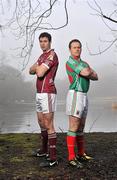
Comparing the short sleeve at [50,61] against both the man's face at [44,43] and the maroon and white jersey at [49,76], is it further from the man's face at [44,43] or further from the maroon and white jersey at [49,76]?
the man's face at [44,43]

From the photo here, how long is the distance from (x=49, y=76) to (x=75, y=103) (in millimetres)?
543

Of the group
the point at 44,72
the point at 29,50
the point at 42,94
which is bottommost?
the point at 42,94

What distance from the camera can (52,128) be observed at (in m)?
5.00

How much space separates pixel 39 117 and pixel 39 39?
1153 millimetres

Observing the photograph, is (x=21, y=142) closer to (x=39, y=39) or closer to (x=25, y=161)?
(x=25, y=161)

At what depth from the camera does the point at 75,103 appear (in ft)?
15.8

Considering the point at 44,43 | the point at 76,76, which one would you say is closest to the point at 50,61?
the point at 44,43

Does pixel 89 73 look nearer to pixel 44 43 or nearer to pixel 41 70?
pixel 41 70

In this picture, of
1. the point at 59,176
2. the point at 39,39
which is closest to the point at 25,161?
the point at 59,176

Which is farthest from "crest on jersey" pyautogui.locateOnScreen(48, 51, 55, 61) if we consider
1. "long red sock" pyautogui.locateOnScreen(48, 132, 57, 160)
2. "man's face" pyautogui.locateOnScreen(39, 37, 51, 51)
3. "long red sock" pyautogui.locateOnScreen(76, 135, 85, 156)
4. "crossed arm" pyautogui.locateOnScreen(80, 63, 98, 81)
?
"long red sock" pyautogui.locateOnScreen(76, 135, 85, 156)

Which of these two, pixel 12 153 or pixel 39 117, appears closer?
pixel 39 117

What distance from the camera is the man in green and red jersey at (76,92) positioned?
190 inches

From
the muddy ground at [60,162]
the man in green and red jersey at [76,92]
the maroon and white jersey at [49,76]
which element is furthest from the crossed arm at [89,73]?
the muddy ground at [60,162]

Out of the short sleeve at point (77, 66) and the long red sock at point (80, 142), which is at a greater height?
the short sleeve at point (77, 66)
